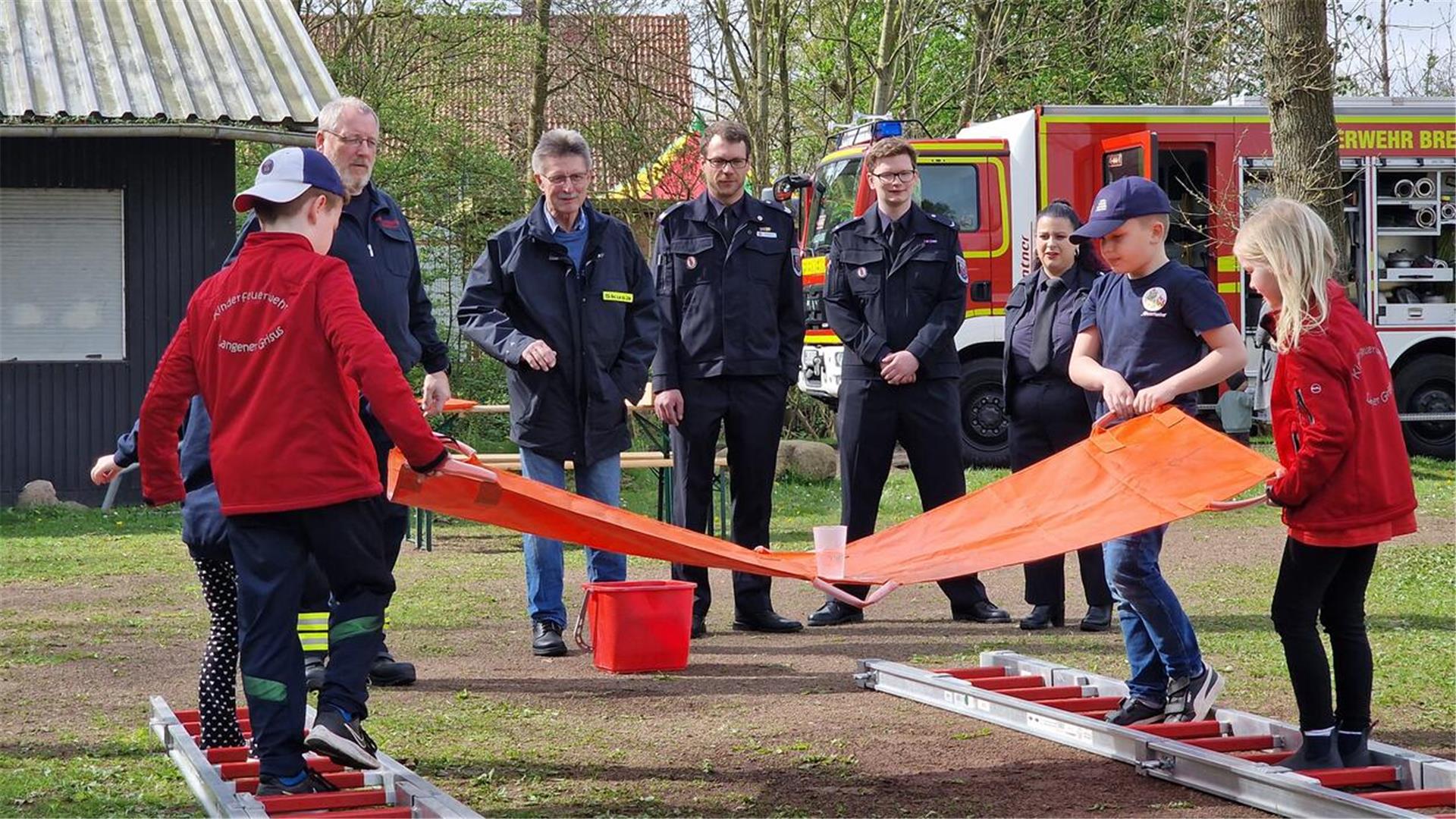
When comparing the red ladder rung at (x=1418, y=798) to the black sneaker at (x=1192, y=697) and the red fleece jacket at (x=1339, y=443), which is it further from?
the black sneaker at (x=1192, y=697)

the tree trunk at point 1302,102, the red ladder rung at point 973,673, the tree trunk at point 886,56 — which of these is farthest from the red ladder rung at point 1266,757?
the tree trunk at point 886,56

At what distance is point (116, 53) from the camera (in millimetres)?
14758

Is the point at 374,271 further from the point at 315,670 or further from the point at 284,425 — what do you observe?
the point at 284,425

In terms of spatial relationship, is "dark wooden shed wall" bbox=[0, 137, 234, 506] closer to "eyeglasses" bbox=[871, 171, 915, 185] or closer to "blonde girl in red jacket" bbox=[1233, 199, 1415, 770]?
"eyeglasses" bbox=[871, 171, 915, 185]

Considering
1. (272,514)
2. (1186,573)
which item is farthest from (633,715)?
(1186,573)

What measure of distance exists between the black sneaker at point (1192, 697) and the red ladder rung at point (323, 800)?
8.56ft

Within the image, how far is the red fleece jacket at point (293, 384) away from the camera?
458 centimetres

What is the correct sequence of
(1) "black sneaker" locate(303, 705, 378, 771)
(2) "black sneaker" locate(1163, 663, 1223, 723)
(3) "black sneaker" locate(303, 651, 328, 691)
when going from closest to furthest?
(1) "black sneaker" locate(303, 705, 378, 771) < (2) "black sneaker" locate(1163, 663, 1223, 723) < (3) "black sneaker" locate(303, 651, 328, 691)

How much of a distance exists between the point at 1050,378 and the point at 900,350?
813 mm

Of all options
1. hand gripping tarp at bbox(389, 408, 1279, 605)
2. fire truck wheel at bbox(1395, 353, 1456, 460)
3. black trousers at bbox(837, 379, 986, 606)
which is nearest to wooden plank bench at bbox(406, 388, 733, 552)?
black trousers at bbox(837, 379, 986, 606)

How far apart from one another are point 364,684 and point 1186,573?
256 inches

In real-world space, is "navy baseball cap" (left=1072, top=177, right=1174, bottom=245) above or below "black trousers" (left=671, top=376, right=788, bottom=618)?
above

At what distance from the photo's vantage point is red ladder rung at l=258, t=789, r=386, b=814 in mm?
4570

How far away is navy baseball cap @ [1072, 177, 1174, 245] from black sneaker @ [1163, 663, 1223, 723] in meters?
1.51
